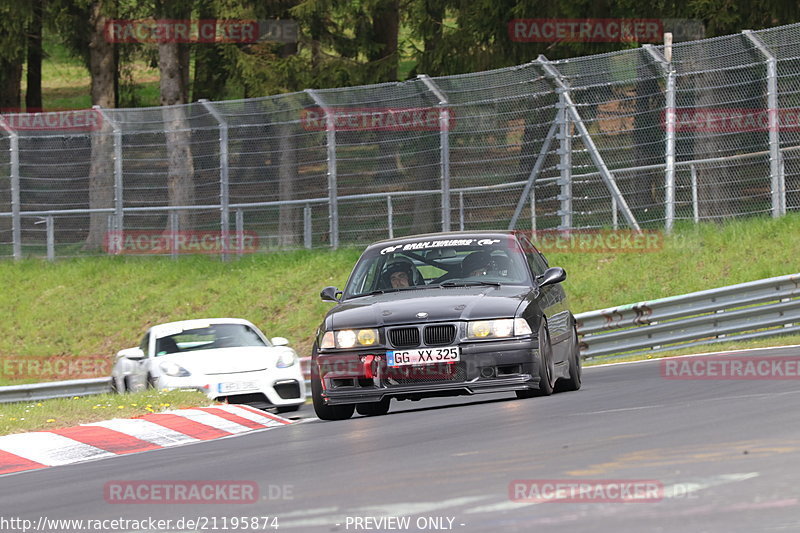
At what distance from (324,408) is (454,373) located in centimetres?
135

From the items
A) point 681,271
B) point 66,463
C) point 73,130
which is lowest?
point 66,463

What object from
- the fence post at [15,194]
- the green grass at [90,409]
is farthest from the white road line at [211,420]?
the fence post at [15,194]

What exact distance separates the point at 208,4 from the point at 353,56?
382cm

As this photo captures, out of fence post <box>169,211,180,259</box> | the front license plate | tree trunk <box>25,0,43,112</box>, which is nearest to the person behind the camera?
the front license plate

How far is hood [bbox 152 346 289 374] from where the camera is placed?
1578 cm

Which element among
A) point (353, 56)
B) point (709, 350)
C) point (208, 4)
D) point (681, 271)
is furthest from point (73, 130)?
point (709, 350)

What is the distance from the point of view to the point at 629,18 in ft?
93.5

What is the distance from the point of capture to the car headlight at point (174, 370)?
15.9 meters

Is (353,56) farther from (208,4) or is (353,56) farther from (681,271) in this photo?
(681,271)
